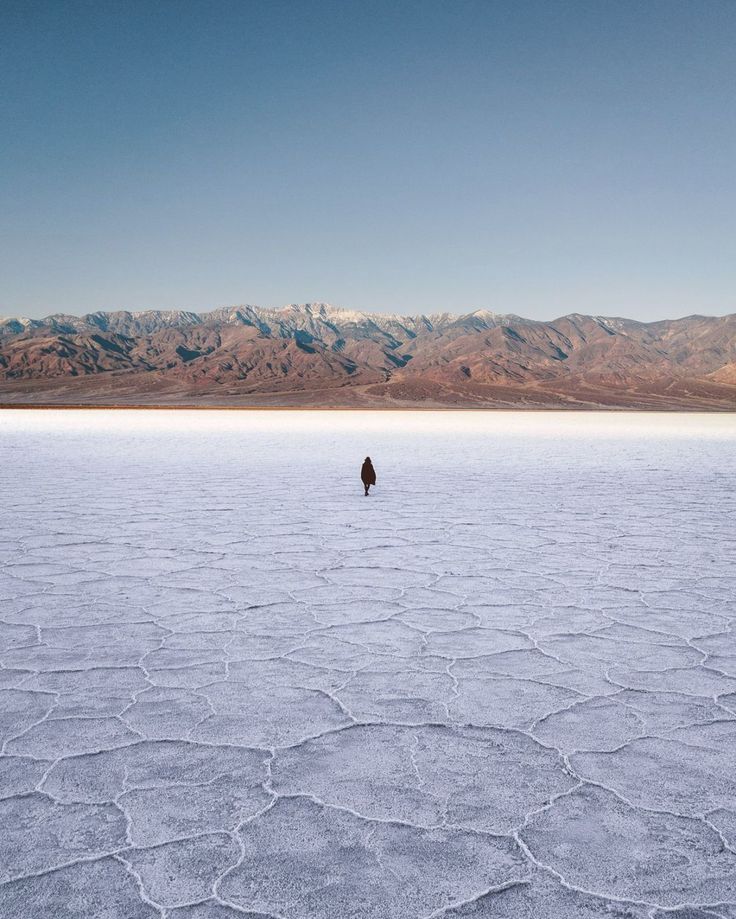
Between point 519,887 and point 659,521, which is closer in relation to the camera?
point 519,887

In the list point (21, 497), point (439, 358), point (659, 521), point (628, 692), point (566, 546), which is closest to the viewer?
point (628, 692)

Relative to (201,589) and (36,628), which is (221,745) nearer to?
(36,628)

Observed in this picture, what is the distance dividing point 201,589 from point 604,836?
3.12m

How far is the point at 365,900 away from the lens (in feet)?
5.94

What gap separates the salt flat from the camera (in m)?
1.89

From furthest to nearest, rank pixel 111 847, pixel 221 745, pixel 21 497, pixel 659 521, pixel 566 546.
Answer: pixel 21 497, pixel 659 521, pixel 566 546, pixel 221 745, pixel 111 847

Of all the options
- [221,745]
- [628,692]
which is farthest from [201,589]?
[628,692]

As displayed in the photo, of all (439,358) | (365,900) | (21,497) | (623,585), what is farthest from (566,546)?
(439,358)

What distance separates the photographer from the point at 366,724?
2766 millimetres

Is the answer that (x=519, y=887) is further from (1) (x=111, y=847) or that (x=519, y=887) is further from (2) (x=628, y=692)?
(2) (x=628, y=692)

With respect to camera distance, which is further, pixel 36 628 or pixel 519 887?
pixel 36 628

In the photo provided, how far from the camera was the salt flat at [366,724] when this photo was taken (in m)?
1.89

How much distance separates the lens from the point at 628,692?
10.0 feet

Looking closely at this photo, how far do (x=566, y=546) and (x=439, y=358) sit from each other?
180 meters
